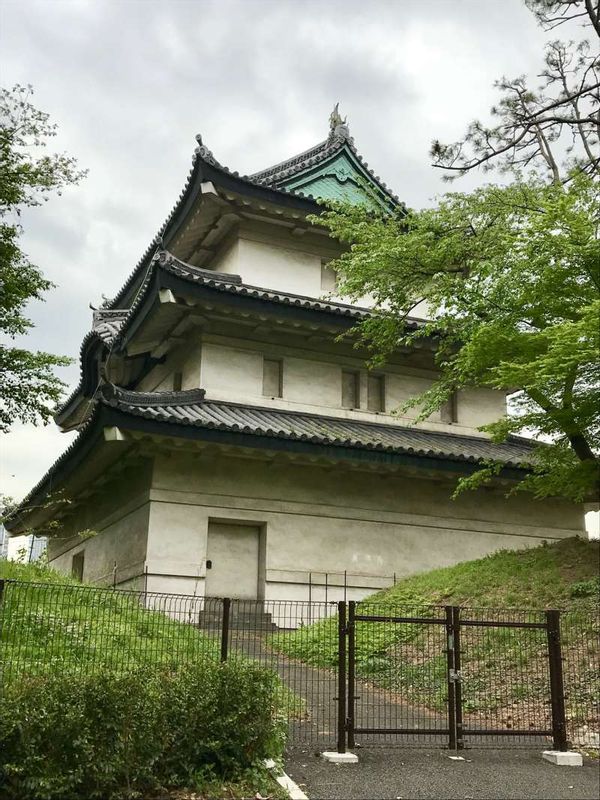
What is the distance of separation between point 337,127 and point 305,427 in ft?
37.4

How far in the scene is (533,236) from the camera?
1333 cm

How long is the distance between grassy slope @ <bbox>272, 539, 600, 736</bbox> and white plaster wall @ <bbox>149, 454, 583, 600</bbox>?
2088 mm

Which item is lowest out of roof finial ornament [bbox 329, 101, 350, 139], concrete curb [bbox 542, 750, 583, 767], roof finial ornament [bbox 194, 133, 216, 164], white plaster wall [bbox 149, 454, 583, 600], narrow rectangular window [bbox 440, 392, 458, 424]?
concrete curb [bbox 542, 750, 583, 767]

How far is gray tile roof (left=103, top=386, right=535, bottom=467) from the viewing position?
16.6 meters

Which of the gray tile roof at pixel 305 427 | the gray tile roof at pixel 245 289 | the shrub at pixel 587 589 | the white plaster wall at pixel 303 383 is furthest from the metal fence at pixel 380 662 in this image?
the gray tile roof at pixel 245 289

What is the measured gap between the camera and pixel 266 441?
17156 mm

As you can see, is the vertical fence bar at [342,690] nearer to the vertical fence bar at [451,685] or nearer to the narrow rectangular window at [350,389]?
the vertical fence bar at [451,685]

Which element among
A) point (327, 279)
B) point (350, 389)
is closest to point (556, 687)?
point (350, 389)

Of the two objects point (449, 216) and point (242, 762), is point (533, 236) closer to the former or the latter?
point (449, 216)

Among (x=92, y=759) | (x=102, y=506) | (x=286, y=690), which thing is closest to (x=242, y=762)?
(x=92, y=759)

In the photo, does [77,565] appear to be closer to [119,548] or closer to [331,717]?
[119,548]

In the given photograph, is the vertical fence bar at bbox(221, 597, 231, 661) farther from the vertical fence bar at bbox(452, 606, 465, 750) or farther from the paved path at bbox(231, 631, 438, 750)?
the vertical fence bar at bbox(452, 606, 465, 750)

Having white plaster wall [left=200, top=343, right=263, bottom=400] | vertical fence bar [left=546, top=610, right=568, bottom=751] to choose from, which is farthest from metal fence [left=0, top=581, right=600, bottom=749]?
white plaster wall [left=200, top=343, right=263, bottom=400]

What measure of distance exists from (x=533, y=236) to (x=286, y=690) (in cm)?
850
